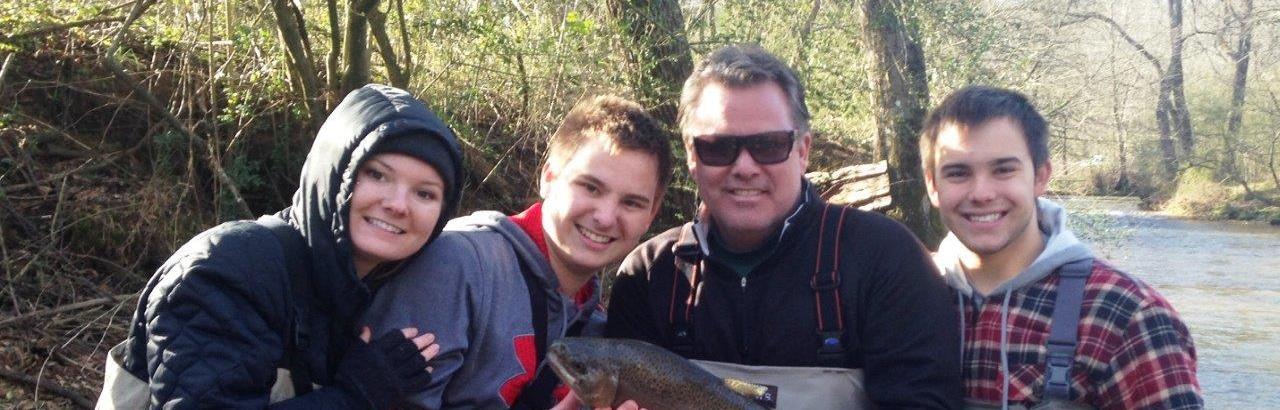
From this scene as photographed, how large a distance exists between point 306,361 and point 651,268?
134 centimetres

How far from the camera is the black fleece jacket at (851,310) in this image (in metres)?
3.52

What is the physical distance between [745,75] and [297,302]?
1.64 meters

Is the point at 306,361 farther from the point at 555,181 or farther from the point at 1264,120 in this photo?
the point at 1264,120

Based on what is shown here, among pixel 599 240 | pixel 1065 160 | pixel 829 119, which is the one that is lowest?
pixel 1065 160

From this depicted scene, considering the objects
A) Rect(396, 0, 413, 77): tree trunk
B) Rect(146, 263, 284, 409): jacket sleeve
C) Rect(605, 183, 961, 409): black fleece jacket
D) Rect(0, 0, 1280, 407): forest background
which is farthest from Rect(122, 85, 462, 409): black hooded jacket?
Rect(396, 0, 413, 77): tree trunk

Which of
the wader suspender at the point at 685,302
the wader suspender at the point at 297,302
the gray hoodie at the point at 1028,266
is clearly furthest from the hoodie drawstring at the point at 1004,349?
the wader suspender at the point at 297,302

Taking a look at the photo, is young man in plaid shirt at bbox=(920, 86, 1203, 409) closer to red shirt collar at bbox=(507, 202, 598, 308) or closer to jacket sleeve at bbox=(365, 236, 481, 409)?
red shirt collar at bbox=(507, 202, 598, 308)

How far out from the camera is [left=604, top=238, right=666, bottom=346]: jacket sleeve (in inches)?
159

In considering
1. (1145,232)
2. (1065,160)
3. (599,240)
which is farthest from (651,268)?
(1145,232)

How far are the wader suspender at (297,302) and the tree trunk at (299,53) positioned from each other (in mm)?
4684

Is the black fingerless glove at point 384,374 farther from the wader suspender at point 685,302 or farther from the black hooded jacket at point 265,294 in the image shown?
the wader suspender at point 685,302

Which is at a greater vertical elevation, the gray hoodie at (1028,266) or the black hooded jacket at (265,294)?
the black hooded jacket at (265,294)

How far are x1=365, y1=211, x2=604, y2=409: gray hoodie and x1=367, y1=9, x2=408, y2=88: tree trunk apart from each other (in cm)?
449

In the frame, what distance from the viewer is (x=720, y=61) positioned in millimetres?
3965
